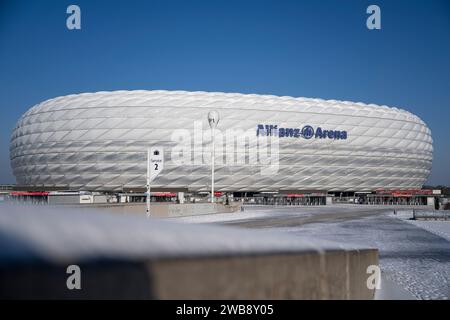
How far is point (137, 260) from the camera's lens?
2.52 m

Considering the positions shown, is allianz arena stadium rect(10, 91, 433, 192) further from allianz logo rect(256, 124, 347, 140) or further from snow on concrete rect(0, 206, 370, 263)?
snow on concrete rect(0, 206, 370, 263)

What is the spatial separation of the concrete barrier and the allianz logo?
7850cm

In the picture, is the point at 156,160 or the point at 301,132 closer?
the point at 156,160

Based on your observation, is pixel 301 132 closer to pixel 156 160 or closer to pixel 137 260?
pixel 156 160

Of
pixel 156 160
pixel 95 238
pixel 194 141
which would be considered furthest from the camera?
pixel 194 141

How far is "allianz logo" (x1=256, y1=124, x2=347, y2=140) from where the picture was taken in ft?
270

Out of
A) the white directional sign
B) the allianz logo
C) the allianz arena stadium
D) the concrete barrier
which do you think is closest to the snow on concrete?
the concrete barrier

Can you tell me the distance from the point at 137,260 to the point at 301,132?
8338 cm

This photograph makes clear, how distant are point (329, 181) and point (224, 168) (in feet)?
65.6

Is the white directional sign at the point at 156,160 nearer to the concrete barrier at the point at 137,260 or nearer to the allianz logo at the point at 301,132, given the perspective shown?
the concrete barrier at the point at 137,260

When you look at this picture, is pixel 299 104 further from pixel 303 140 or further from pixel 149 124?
pixel 149 124

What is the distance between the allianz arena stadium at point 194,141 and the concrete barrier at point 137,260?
76.0m

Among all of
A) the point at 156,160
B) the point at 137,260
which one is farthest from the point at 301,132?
the point at 137,260
